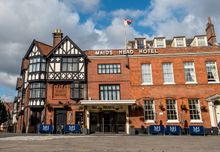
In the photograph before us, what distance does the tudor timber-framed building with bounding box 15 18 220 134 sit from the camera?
2330 centimetres

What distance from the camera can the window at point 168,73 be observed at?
2467cm

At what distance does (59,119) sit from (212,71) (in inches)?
719

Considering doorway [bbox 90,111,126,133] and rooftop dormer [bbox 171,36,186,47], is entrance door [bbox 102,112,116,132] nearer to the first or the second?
doorway [bbox 90,111,126,133]

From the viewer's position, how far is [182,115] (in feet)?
75.4

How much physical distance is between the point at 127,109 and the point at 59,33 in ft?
43.8

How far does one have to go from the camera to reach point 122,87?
24.7 meters

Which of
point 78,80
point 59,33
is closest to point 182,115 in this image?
point 78,80

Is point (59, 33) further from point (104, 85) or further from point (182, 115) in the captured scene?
point (182, 115)

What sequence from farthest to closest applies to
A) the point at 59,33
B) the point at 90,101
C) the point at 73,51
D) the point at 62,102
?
the point at 59,33 → the point at 73,51 → the point at 62,102 → the point at 90,101

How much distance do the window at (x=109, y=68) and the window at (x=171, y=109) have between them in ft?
21.9

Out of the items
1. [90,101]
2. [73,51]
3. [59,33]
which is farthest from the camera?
[59,33]

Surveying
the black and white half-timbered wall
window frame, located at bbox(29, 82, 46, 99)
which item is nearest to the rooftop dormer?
the black and white half-timbered wall

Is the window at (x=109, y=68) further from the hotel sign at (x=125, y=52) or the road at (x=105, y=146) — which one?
the road at (x=105, y=146)

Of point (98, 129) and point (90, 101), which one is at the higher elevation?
point (90, 101)
